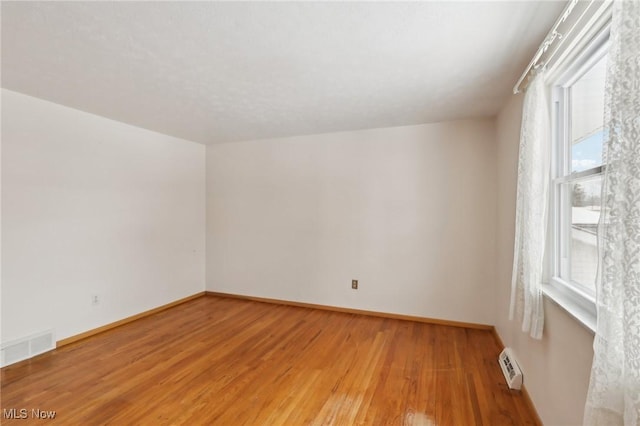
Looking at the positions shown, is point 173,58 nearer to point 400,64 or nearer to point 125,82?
point 125,82

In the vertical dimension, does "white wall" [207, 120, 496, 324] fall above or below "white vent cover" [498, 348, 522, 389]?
above

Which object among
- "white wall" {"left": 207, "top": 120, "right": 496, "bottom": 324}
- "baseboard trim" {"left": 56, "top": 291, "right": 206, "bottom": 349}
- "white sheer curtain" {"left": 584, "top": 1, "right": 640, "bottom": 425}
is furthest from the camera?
"white wall" {"left": 207, "top": 120, "right": 496, "bottom": 324}

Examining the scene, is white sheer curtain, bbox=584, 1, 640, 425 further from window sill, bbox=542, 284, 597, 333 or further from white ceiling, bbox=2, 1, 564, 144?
white ceiling, bbox=2, 1, 564, 144

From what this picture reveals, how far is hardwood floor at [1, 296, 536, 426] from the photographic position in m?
1.81

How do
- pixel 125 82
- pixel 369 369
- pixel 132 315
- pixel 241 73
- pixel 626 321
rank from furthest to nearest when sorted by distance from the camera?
pixel 132 315 < pixel 369 369 < pixel 125 82 < pixel 241 73 < pixel 626 321

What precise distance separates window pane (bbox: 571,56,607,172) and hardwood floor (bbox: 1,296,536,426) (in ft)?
5.38

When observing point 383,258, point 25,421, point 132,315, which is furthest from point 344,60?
point 132,315

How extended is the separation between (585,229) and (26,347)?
14.1 feet

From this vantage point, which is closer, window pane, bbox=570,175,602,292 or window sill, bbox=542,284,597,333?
window sill, bbox=542,284,597,333

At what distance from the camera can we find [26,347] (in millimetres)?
2471

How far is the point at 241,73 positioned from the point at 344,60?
0.77m

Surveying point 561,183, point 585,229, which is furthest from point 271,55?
point 585,229

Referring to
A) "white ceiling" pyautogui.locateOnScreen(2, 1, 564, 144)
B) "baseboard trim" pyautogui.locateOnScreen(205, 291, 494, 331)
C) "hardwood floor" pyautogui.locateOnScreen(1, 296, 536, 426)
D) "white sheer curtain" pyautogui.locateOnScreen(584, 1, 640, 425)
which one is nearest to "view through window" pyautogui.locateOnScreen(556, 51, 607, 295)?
"white ceiling" pyautogui.locateOnScreen(2, 1, 564, 144)

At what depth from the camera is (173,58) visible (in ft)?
6.04
